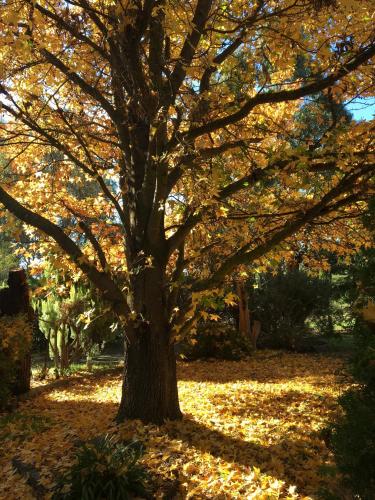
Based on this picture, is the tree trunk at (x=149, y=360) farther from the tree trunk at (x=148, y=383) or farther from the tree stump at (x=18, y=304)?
the tree stump at (x=18, y=304)

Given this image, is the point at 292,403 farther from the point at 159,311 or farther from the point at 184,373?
the point at 184,373

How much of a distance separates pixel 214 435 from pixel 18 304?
5181 mm

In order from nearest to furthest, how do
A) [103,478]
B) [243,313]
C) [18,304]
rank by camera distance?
[103,478] < [18,304] < [243,313]

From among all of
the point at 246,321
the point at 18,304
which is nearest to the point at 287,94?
the point at 18,304

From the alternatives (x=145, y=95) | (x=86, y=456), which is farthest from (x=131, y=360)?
→ (x=145, y=95)

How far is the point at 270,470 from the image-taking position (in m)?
3.91

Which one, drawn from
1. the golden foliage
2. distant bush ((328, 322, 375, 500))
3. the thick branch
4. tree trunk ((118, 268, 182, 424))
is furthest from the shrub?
distant bush ((328, 322, 375, 500))

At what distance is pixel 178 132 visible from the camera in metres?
4.75

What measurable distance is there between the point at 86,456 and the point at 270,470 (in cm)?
151

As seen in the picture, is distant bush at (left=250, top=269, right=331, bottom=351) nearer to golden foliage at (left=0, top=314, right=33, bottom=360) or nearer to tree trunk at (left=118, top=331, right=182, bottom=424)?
golden foliage at (left=0, top=314, right=33, bottom=360)

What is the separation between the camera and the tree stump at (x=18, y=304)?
8547 mm

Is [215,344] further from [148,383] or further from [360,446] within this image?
[360,446]

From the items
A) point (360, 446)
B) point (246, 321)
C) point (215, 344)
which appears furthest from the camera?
point (246, 321)

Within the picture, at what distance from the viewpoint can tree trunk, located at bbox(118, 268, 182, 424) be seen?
5.14 m
